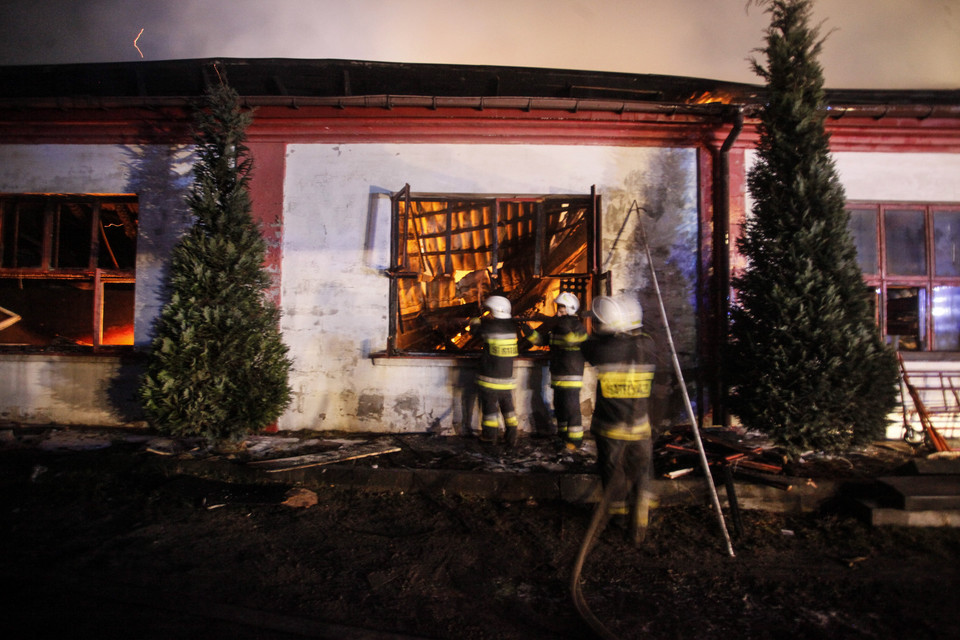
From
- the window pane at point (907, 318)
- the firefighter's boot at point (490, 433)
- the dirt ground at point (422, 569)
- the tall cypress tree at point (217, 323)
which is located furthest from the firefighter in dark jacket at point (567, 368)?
the window pane at point (907, 318)

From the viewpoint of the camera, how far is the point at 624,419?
3.63m

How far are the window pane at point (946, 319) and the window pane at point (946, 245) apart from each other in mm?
286

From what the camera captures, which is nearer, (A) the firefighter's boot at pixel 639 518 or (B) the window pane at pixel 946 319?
(A) the firefighter's boot at pixel 639 518

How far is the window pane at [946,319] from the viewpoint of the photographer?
21.0ft

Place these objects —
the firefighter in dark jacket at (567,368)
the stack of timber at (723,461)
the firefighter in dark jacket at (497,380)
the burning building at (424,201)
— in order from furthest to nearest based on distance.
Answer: the burning building at (424,201)
the firefighter in dark jacket at (497,380)
the firefighter in dark jacket at (567,368)
the stack of timber at (723,461)

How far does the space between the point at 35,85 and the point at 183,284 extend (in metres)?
6.90

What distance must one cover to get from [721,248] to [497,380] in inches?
143

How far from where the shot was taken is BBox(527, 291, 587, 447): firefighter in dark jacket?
5613 mm

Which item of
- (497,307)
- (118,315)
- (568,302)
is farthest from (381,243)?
(118,315)

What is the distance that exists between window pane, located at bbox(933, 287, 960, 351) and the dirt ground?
4027mm

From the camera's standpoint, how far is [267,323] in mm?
5742

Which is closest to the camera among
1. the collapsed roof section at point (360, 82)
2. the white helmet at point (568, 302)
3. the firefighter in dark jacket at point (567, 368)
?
the firefighter in dark jacket at point (567, 368)

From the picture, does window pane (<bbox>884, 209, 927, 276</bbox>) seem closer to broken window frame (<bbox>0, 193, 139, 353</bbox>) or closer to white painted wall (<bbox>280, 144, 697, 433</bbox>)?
white painted wall (<bbox>280, 144, 697, 433</bbox>)

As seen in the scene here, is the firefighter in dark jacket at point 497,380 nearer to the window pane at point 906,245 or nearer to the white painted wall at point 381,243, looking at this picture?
the white painted wall at point 381,243
